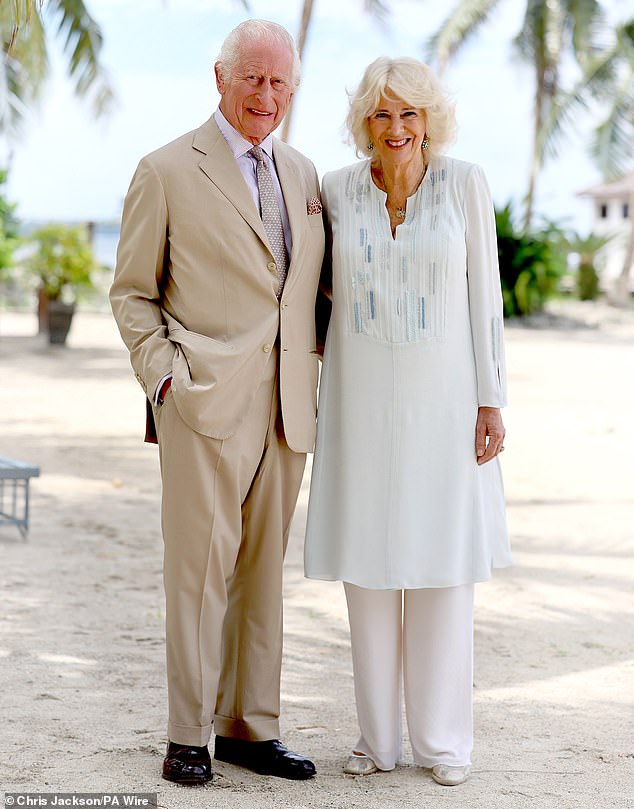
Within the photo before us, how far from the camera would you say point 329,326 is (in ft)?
11.2

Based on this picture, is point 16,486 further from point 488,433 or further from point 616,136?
point 616,136

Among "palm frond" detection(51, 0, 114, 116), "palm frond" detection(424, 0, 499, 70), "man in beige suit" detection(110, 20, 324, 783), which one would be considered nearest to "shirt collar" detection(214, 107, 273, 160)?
"man in beige suit" detection(110, 20, 324, 783)

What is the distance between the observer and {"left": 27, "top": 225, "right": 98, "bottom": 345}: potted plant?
619 inches

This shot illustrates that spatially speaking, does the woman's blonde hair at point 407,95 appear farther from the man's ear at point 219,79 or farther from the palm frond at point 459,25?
the palm frond at point 459,25

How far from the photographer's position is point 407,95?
3146 millimetres

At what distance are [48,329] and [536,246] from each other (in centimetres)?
940

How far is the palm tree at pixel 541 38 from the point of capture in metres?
30.5

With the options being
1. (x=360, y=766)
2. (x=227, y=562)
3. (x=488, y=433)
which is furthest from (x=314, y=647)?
(x=488, y=433)

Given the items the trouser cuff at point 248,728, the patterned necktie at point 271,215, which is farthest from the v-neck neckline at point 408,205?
the trouser cuff at point 248,728

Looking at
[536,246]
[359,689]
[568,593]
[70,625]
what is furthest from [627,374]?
[359,689]

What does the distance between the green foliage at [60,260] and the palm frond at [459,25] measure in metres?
19.2

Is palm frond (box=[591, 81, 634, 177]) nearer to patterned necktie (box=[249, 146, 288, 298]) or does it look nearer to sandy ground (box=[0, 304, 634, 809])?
sandy ground (box=[0, 304, 634, 809])

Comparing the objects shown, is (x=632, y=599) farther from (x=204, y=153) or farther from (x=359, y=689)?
(x=204, y=153)

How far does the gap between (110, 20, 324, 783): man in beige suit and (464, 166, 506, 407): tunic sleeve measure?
0.43 m
